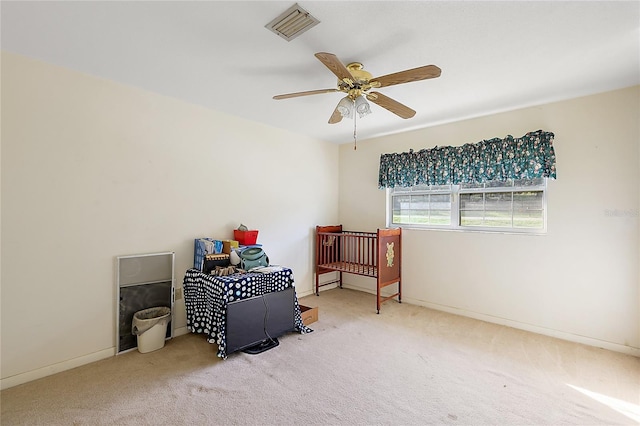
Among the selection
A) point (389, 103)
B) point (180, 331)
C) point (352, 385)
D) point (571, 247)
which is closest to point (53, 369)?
point (180, 331)

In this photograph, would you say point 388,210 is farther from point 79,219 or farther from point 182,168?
point 79,219

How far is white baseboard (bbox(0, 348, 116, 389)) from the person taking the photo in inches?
80.3

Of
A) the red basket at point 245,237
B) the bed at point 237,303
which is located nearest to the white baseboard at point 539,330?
the bed at point 237,303

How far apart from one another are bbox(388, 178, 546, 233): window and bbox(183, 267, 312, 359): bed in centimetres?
199

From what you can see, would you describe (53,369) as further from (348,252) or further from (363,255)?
(348,252)

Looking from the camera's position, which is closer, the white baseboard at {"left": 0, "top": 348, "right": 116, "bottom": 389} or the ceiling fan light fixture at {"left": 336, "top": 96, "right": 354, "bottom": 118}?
the white baseboard at {"left": 0, "top": 348, "right": 116, "bottom": 389}

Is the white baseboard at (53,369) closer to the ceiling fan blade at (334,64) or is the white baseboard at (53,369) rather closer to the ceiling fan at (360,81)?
the ceiling fan at (360,81)

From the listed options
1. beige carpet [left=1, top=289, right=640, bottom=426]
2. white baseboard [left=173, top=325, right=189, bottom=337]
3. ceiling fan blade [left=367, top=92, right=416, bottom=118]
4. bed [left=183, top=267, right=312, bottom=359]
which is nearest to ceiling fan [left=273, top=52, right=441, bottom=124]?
ceiling fan blade [left=367, top=92, right=416, bottom=118]

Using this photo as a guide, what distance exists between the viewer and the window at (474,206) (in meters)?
A: 3.07

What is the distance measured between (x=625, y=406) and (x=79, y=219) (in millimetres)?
4023

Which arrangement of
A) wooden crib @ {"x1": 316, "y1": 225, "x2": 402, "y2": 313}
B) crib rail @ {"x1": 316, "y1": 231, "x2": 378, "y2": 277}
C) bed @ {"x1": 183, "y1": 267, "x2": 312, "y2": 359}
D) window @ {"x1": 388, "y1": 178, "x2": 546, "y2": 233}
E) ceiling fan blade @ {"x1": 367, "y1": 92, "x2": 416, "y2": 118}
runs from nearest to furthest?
ceiling fan blade @ {"x1": 367, "y1": 92, "x2": 416, "y2": 118}, bed @ {"x1": 183, "y1": 267, "x2": 312, "y2": 359}, window @ {"x1": 388, "y1": 178, "x2": 546, "y2": 233}, wooden crib @ {"x1": 316, "y1": 225, "x2": 402, "y2": 313}, crib rail @ {"x1": 316, "y1": 231, "x2": 378, "y2": 277}

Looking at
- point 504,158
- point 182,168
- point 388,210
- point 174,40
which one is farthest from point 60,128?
Result: point 504,158

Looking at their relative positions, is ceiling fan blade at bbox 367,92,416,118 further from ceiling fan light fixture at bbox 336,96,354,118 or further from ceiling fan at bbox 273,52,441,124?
ceiling fan light fixture at bbox 336,96,354,118

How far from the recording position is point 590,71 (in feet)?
7.41
